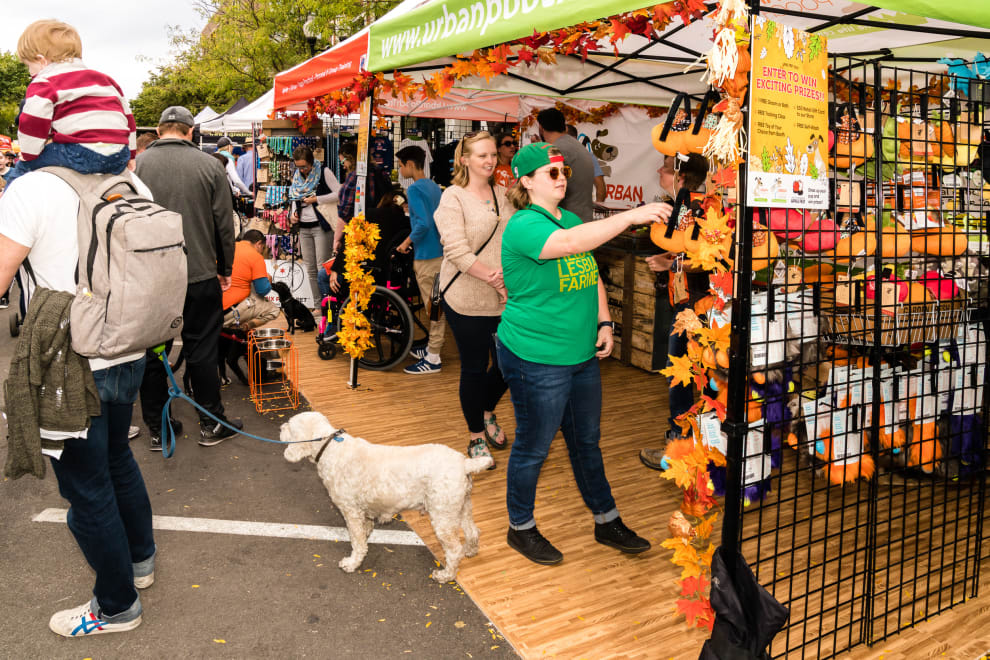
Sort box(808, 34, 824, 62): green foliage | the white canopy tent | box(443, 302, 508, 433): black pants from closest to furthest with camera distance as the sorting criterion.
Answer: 1. box(808, 34, 824, 62): green foliage
2. box(443, 302, 508, 433): black pants
3. the white canopy tent

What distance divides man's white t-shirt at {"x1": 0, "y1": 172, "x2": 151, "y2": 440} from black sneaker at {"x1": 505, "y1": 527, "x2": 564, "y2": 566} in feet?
6.02

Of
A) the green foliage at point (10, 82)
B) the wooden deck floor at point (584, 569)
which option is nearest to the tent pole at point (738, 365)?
the wooden deck floor at point (584, 569)

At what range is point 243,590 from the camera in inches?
126

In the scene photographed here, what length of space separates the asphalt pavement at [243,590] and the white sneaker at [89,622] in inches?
1.2

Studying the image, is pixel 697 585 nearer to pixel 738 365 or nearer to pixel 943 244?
pixel 738 365

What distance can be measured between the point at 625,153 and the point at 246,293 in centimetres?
477

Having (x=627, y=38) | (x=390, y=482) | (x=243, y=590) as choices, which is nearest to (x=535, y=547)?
(x=390, y=482)

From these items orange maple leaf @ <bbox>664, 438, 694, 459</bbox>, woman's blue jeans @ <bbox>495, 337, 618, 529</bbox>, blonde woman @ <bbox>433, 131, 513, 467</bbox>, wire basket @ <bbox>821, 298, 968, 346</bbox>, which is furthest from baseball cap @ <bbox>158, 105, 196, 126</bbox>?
wire basket @ <bbox>821, 298, 968, 346</bbox>

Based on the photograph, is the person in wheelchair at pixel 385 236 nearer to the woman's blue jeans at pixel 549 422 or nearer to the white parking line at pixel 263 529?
the white parking line at pixel 263 529

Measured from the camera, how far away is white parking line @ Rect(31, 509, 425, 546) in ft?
12.1

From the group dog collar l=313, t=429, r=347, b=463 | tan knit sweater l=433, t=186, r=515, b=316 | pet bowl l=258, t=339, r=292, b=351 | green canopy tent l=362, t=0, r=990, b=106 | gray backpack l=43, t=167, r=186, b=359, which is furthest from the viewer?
pet bowl l=258, t=339, r=292, b=351

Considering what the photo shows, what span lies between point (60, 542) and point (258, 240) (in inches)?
144

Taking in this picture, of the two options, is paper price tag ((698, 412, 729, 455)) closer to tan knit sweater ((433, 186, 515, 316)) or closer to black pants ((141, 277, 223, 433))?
tan knit sweater ((433, 186, 515, 316))

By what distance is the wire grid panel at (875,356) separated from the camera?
2617mm
